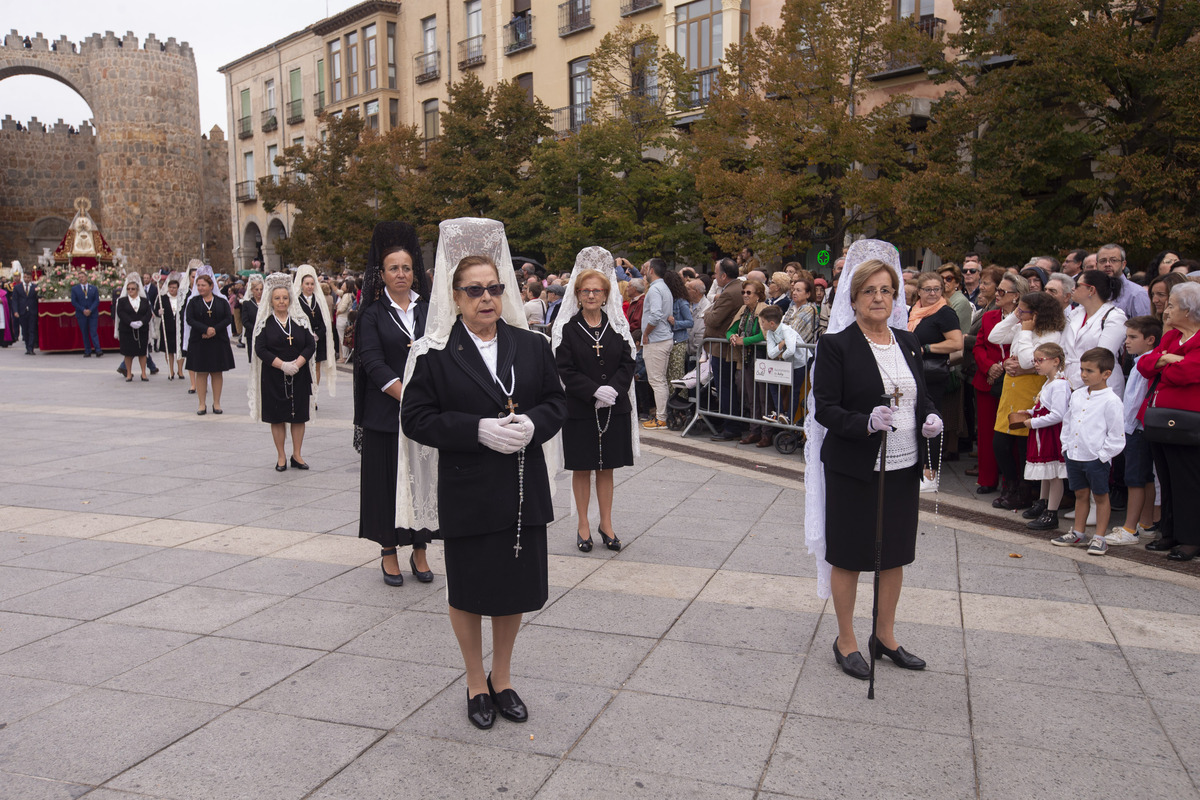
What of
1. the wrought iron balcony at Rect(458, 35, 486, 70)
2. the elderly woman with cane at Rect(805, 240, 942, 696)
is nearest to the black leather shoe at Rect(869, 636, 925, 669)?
the elderly woman with cane at Rect(805, 240, 942, 696)

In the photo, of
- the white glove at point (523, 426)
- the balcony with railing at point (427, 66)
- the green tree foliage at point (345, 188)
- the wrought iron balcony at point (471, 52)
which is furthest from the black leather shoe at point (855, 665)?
the balcony with railing at point (427, 66)

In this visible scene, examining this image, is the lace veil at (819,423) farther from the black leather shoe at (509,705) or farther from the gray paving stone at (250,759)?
the gray paving stone at (250,759)

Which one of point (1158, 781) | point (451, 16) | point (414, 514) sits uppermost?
point (451, 16)

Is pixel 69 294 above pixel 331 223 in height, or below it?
below

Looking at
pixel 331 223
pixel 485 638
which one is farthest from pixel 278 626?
pixel 331 223

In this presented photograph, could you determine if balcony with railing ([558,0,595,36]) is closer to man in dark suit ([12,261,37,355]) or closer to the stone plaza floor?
man in dark suit ([12,261,37,355])

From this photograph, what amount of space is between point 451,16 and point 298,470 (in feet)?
97.9

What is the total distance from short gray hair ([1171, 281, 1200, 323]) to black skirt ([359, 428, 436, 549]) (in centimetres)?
508

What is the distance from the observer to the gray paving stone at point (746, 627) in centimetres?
467

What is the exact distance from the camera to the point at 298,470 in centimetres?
902

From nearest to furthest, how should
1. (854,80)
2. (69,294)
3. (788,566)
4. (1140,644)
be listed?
(1140,644) → (788,566) → (854,80) → (69,294)

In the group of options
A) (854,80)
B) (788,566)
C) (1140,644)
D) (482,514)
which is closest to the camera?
(482,514)

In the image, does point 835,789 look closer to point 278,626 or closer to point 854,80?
point 278,626

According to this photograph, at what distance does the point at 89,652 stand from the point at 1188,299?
22.3 feet
